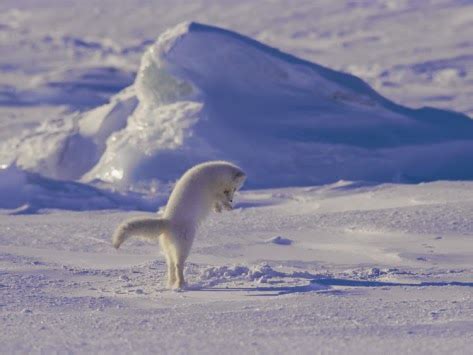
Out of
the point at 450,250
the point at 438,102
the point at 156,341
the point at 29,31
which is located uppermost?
the point at 29,31

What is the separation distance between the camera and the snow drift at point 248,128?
31.7 ft

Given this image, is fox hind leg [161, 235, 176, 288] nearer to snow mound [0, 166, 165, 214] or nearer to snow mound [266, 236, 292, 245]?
snow mound [266, 236, 292, 245]

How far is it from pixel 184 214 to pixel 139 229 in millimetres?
225

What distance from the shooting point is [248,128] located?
10016 millimetres

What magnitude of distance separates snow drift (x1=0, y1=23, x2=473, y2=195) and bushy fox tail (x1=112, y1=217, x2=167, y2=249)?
4.61 metres

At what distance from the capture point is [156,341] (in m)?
3.62

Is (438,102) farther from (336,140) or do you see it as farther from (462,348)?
(462,348)

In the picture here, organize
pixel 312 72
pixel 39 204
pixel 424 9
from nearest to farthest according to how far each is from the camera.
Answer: pixel 39 204 → pixel 312 72 → pixel 424 9

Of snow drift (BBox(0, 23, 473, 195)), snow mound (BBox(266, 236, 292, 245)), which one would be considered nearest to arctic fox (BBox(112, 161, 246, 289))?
snow mound (BBox(266, 236, 292, 245))

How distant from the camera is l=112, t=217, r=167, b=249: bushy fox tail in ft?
15.5

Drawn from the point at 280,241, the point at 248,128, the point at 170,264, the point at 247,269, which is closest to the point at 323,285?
the point at 247,269

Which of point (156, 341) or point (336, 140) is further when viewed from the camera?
point (336, 140)

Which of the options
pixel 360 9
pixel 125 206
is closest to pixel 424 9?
pixel 360 9

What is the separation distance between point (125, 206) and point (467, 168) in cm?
337
